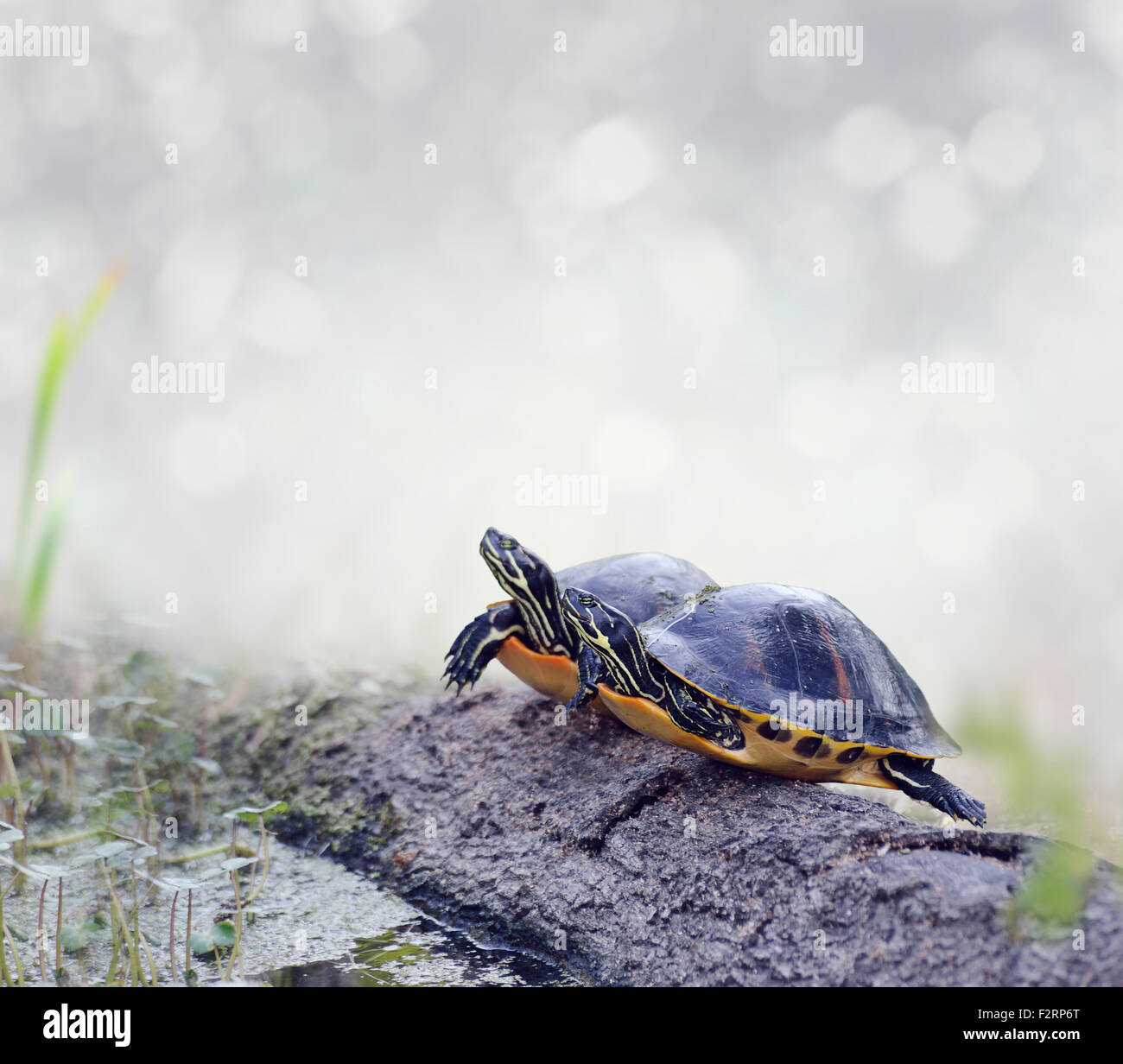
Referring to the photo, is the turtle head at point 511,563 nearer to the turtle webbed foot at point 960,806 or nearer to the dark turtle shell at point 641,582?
the dark turtle shell at point 641,582

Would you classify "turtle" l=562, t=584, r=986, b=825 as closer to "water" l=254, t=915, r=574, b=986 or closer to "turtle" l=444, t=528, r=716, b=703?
"turtle" l=444, t=528, r=716, b=703

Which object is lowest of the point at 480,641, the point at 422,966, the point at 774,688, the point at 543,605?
the point at 422,966

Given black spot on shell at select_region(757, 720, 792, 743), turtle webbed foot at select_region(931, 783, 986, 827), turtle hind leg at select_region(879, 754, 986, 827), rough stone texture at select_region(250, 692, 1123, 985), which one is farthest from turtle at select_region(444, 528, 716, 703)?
turtle webbed foot at select_region(931, 783, 986, 827)

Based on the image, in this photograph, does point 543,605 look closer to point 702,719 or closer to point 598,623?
point 598,623

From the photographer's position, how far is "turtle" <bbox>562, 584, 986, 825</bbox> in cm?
243

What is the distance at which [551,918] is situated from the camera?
2463 millimetres

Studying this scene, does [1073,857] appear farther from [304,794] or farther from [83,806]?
[83,806]

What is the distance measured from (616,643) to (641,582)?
59 centimetres

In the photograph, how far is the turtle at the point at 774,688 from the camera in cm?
243

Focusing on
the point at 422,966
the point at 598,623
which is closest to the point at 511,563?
the point at 598,623

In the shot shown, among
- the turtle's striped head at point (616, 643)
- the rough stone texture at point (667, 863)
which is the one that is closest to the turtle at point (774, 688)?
the turtle's striped head at point (616, 643)

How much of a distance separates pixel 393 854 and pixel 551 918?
74 cm

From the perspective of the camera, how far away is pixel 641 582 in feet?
10.4
